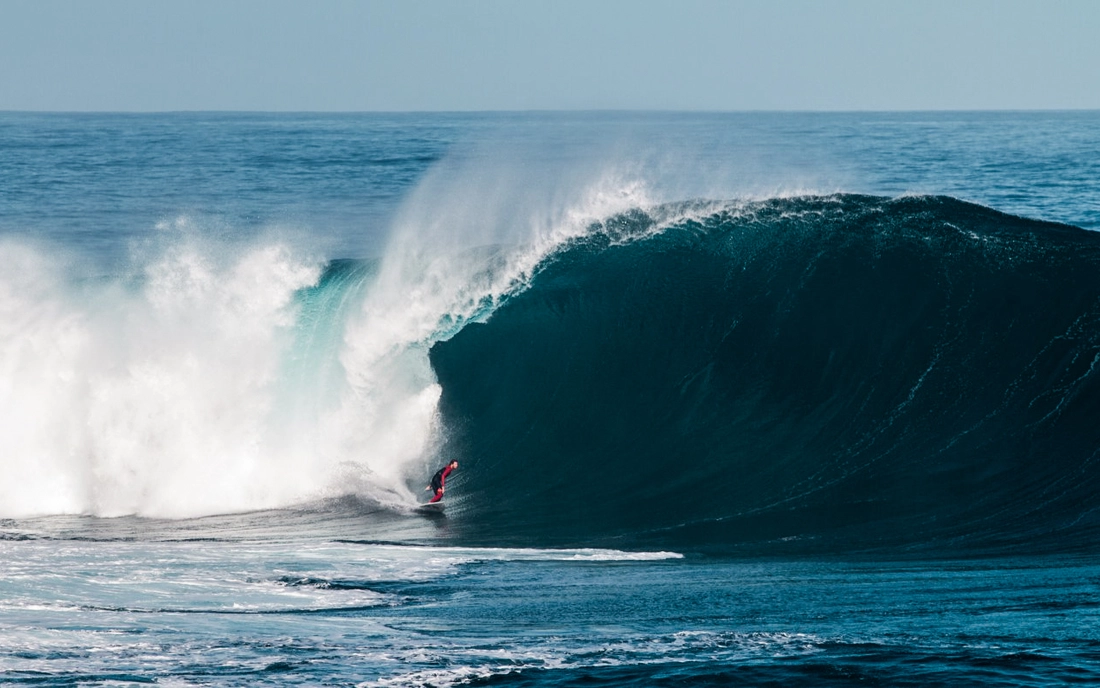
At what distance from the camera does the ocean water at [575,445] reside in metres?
8.25

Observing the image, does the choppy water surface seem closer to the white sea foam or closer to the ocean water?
the ocean water

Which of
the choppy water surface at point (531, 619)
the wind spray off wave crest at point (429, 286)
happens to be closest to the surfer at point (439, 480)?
the wind spray off wave crest at point (429, 286)

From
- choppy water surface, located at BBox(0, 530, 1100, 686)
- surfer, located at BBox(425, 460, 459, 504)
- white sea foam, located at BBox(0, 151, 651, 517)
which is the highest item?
white sea foam, located at BBox(0, 151, 651, 517)

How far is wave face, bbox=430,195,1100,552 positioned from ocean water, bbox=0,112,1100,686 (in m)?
0.04

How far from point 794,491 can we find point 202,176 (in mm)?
36201

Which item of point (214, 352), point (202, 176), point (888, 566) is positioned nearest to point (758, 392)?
point (888, 566)

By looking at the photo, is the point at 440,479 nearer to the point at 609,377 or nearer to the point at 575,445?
the point at 575,445

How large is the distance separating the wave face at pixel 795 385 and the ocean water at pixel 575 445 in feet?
0.15

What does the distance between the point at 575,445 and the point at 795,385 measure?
2.64m

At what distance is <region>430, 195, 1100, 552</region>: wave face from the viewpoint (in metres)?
12.4

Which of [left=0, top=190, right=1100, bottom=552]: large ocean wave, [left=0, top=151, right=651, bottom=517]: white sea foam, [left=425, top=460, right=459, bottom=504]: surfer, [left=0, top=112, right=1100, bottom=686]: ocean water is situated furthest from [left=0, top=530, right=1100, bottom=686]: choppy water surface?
[left=0, top=151, right=651, bottom=517]: white sea foam

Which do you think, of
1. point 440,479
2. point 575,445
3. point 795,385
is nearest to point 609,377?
point 575,445

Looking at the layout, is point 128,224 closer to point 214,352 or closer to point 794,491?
point 214,352

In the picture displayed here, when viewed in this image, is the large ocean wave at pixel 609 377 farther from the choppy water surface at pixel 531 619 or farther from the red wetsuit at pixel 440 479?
the choppy water surface at pixel 531 619
